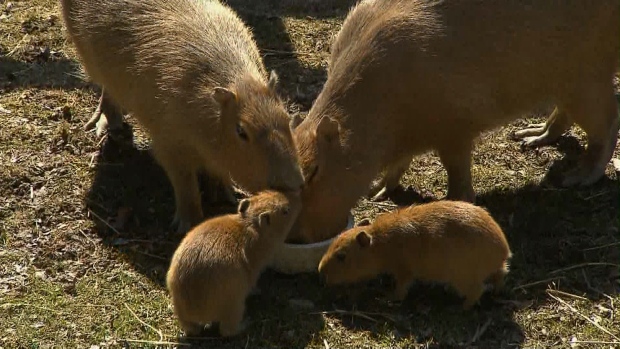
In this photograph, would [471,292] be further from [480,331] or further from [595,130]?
[595,130]

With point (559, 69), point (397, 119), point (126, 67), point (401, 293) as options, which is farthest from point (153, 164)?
point (559, 69)

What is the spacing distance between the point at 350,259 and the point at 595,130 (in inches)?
92.9

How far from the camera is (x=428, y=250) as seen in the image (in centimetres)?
481

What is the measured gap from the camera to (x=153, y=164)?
6539 mm

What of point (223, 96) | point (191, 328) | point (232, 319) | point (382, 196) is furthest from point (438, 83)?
point (191, 328)

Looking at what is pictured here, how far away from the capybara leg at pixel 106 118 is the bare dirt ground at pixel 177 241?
0.10 m

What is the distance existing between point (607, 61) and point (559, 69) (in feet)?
1.26

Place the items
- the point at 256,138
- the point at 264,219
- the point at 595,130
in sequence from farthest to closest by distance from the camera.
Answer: the point at 595,130
the point at 256,138
the point at 264,219

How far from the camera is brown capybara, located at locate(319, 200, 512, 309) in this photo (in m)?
4.73

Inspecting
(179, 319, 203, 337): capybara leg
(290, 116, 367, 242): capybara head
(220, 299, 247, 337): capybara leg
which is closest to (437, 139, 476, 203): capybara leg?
(290, 116, 367, 242): capybara head

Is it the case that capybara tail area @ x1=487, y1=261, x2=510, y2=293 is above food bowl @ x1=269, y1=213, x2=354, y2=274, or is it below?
above

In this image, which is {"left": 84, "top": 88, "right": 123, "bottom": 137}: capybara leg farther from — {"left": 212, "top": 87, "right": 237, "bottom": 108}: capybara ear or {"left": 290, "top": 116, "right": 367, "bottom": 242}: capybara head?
{"left": 290, "top": 116, "right": 367, "bottom": 242}: capybara head

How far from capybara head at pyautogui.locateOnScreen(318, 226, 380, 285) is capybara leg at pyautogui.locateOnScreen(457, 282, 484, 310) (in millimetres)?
504

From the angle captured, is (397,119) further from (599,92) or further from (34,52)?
(34,52)
